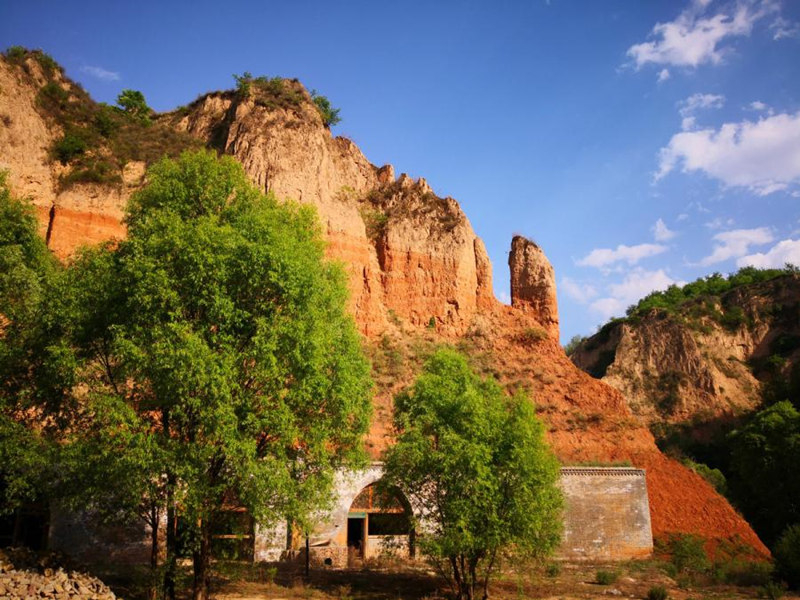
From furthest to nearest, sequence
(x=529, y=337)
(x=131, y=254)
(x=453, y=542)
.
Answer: (x=529, y=337) → (x=453, y=542) → (x=131, y=254)

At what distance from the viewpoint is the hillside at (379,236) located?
29.8 metres

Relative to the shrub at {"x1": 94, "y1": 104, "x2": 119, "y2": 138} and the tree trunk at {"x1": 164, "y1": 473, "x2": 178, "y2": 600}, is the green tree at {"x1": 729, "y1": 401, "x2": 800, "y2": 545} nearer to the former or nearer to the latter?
the tree trunk at {"x1": 164, "y1": 473, "x2": 178, "y2": 600}

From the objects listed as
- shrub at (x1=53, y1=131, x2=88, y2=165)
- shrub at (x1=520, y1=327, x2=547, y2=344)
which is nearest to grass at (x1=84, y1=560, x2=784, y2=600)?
shrub at (x1=520, y1=327, x2=547, y2=344)

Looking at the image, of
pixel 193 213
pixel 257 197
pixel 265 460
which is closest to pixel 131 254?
pixel 193 213

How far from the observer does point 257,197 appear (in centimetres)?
1653

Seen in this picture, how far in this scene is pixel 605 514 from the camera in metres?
26.9

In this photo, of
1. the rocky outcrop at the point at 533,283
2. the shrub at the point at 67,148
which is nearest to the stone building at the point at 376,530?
the rocky outcrop at the point at 533,283

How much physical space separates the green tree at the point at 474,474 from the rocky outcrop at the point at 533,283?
2606 cm

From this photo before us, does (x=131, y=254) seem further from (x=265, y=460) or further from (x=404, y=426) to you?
(x=404, y=426)

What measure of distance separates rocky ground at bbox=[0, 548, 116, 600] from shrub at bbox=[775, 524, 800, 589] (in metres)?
22.7

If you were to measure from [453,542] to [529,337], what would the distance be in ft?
85.1

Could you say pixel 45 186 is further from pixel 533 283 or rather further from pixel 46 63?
pixel 533 283

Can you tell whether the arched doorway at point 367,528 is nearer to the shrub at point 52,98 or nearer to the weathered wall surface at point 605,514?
the weathered wall surface at point 605,514

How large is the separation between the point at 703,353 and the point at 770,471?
2673 centimetres
